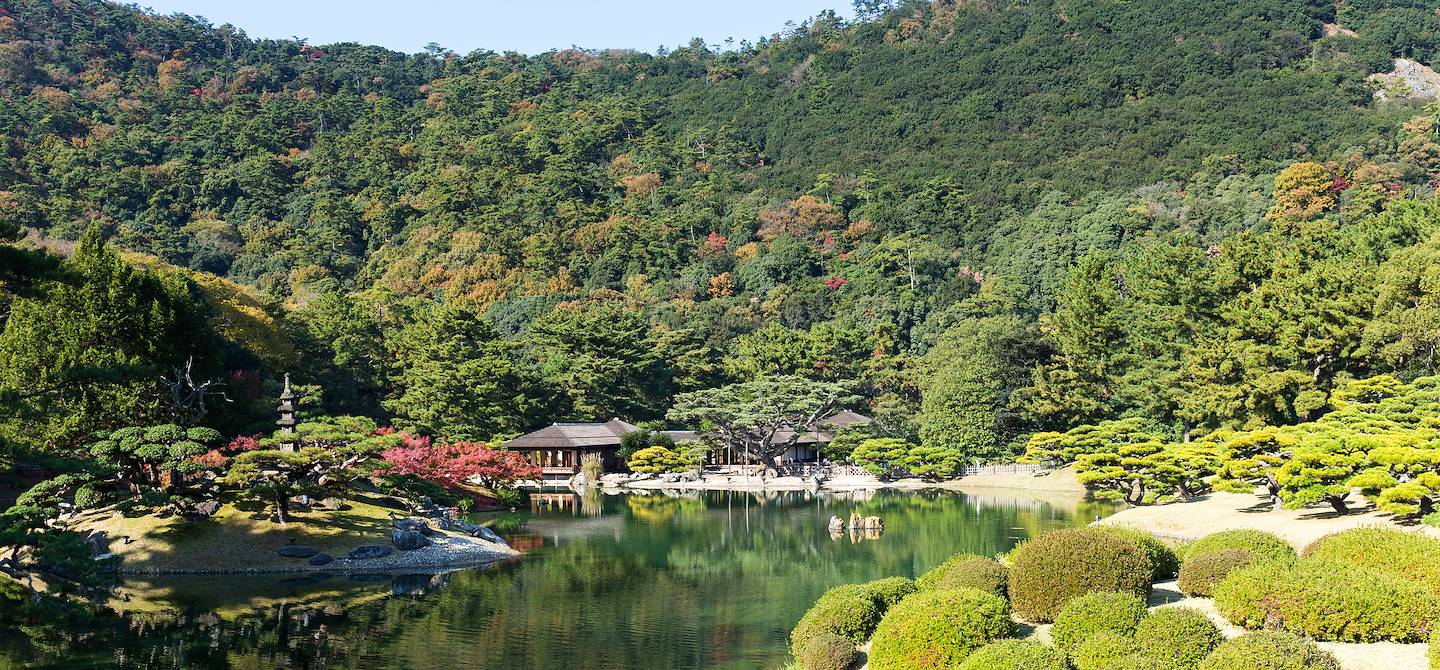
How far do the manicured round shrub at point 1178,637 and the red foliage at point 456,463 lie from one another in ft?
80.6

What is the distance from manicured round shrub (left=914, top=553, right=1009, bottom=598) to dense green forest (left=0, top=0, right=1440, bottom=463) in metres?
15.5

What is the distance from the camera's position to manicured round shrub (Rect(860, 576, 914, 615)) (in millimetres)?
17172

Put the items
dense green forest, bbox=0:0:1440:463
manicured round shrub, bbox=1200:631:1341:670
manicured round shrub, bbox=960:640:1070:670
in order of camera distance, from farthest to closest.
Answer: dense green forest, bbox=0:0:1440:463
manicured round shrub, bbox=960:640:1070:670
manicured round shrub, bbox=1200:631:1341:670

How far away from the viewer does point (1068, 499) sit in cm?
4603

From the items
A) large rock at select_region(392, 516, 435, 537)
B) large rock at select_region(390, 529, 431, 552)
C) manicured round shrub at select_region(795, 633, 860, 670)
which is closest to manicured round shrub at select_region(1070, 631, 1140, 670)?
manicured round shrub at select_region(795, 633, 860, 670)

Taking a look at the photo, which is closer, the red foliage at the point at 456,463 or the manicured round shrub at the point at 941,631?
the manicured round shrub at the point at 941,631

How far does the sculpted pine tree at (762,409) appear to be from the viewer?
5728 cm

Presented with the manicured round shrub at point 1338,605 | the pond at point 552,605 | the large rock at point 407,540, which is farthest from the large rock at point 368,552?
the manicured round shrub at point 1338,605

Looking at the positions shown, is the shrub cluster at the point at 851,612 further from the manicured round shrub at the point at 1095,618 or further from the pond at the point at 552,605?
the manicured round shrub at the point at 1095,618

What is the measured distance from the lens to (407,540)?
98.3ft

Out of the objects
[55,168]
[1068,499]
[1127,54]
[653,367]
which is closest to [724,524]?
[1068,499]

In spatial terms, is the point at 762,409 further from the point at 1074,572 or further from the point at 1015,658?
the point at 1015,658

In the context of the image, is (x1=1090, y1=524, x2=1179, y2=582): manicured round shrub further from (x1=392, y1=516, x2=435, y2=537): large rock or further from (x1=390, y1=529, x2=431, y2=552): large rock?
(x1=392, y1=516, x2=435, y2=537): large rock

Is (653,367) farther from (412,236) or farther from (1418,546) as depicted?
(1418,546)
